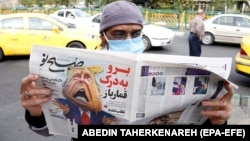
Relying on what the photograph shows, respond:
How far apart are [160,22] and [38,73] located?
18.1m

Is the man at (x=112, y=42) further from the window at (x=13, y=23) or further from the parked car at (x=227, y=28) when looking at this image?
the parked car at (x=227, y=28)

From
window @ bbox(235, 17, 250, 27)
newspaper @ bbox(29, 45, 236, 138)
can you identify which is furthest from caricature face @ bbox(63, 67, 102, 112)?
window @ bbox(235, 17, 250, 27)

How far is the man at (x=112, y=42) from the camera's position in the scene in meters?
1.25

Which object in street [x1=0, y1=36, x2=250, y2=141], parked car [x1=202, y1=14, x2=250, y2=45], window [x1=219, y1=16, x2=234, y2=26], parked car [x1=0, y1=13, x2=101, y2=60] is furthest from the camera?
window [x1=219, y1=16, x2=234, y2=26]

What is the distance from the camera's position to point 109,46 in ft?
5.02

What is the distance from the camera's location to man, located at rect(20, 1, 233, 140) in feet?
4.09

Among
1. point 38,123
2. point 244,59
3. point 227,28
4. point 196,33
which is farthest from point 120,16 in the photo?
point 227,28

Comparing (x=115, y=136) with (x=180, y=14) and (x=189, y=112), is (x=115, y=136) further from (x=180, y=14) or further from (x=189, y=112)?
(x=180, y=14)

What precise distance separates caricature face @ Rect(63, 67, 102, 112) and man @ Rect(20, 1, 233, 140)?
0.35ft

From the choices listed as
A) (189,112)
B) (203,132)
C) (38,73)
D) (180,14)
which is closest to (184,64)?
(189,112)

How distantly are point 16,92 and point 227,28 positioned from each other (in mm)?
9066

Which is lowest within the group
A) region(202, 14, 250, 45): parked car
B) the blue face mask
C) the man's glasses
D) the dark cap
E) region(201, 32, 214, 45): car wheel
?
region(201, 32, 214, 45): car wheel

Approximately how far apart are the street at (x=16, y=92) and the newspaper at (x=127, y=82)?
762 millimetres

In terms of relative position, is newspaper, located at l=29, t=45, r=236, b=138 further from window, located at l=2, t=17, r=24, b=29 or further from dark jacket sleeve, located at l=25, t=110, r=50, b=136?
window, located at l=2, t=17, r=24, b=29
